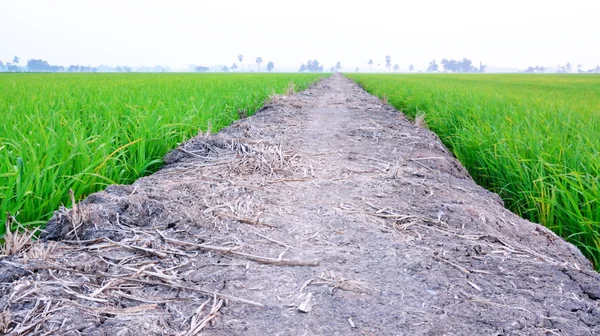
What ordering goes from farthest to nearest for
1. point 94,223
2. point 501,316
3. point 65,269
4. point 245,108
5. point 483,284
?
point 245,108
point 94,223
point 483,284
point 65,269
point 501,316

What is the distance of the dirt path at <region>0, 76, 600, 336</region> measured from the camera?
54.4 inches

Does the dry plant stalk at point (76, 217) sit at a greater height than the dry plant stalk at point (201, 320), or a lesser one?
greater

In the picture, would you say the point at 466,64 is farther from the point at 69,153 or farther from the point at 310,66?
the point at 69,153

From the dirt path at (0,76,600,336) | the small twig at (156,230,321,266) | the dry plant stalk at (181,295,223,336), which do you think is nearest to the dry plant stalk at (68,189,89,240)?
the dirt path at (0,76,600,336)

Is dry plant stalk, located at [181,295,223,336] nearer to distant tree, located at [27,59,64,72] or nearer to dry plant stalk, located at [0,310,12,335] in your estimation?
dry plant stalk, located at [0,310,12,335]

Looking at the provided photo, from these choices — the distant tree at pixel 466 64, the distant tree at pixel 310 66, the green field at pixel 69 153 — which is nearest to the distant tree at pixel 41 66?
the distant tree at pixel 310 66

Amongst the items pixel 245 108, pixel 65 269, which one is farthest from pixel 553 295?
pixel 245 108

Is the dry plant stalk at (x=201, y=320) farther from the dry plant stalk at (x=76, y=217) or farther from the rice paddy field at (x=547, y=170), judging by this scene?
the rice paddy field at (x=547, y=170)

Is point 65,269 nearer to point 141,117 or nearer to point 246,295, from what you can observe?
point 246,295

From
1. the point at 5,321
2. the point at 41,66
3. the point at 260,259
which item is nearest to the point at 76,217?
the point at 5,321

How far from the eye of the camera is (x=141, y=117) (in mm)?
3607

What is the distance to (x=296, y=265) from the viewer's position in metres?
1.79

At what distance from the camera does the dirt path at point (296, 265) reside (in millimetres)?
1383

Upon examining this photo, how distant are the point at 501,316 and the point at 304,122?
482 centimetres
